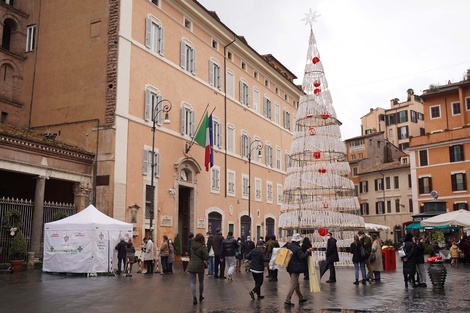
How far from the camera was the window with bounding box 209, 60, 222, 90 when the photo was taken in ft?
111

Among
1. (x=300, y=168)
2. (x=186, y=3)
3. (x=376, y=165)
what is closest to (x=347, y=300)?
(x=300, y=168)

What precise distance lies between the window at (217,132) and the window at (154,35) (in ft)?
22.5

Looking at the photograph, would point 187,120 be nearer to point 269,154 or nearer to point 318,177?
point 318,177

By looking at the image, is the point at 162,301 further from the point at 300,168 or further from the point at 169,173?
the point at 169,173

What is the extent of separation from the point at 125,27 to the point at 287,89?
24372 millimetres

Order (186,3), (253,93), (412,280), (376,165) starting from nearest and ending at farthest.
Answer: (412,280) < (186,3) < (253,93) < (376,165)

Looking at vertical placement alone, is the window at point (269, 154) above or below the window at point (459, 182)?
above

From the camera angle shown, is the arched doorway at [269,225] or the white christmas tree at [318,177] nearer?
the white christmas tree at [318,177]

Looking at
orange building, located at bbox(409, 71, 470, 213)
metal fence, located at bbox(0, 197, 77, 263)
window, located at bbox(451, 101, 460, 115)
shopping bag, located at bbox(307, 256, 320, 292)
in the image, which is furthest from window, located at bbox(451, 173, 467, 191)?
shopping bag, located at bbox(307, 256, 320, 292)

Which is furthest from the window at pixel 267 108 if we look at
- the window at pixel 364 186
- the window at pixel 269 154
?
the window at pixel 364 186

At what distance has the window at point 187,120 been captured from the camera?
30.0 meters

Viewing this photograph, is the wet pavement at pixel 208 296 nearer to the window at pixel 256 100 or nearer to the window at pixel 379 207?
the window at pixel 256 100

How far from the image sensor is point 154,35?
2830 cm

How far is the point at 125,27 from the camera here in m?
25.9
